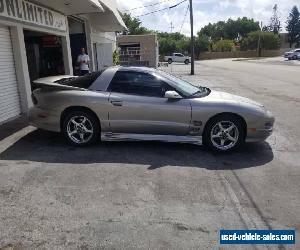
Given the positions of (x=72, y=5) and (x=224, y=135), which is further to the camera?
(x=72, y=5)

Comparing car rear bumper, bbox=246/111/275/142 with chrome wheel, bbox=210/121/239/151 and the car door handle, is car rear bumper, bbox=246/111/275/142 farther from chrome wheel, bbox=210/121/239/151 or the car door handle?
the car door handle

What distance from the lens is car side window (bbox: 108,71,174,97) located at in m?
6.71

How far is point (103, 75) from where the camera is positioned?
6980 mm

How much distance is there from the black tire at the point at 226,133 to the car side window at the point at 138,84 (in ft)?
3.16

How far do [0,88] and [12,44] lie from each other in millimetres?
1464

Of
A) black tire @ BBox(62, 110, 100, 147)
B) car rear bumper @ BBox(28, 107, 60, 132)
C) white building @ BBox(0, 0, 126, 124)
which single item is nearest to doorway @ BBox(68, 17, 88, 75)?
white building @ BBox(0, 0, 126, 124)

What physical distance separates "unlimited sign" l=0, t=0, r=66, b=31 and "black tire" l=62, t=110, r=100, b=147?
3523 millimetres

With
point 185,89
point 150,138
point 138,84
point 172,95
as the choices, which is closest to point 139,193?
point 150,138

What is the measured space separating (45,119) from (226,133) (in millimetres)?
3215

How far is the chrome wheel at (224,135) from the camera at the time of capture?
6523 mm

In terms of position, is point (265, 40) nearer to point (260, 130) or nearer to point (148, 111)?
point (260, 130)

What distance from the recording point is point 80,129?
6.79 meters

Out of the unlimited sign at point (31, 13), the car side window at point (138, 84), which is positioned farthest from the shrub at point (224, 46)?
the car side window at point (138, 84)

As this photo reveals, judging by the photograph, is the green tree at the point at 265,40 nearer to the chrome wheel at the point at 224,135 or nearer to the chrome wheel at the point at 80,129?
the chrome wheel at the point at 224,135
